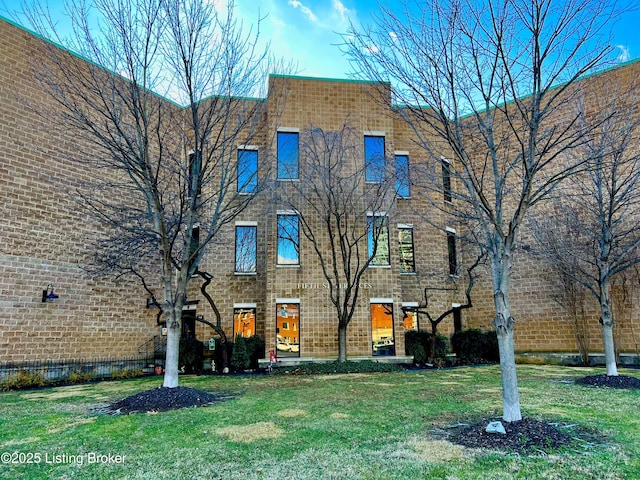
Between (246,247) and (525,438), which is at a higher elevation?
(246,247)

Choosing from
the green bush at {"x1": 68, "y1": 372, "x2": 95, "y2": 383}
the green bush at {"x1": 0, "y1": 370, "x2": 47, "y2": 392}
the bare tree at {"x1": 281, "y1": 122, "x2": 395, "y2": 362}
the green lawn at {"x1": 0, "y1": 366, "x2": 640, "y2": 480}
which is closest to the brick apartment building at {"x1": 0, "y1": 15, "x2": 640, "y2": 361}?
the bare tree at {"x1": 281, "y1": 122, "x2": 395, "y2": 362}

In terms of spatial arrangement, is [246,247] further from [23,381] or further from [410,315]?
[23,381]

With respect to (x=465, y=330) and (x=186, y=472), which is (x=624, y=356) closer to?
(x=465, y=330)

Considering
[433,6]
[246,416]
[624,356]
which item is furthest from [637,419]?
[624,356]

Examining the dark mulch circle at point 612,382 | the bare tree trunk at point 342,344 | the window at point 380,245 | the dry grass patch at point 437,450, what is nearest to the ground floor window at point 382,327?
the window at point 380,245

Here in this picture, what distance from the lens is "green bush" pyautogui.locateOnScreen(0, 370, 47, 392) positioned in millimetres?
11117

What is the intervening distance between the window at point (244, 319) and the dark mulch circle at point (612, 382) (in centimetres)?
1050

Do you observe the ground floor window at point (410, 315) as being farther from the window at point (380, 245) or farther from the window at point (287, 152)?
the window at point (287, 152)

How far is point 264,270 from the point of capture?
16.2 m

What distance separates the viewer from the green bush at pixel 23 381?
11.1m

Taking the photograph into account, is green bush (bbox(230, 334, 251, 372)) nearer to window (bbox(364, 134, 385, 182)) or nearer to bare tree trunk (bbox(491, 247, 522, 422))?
window (bbox(364, 134, 385, 182))

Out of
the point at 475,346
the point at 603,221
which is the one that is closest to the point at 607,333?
the point at 603,221

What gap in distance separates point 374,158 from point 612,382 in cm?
983

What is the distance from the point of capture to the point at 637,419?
6105 mm
